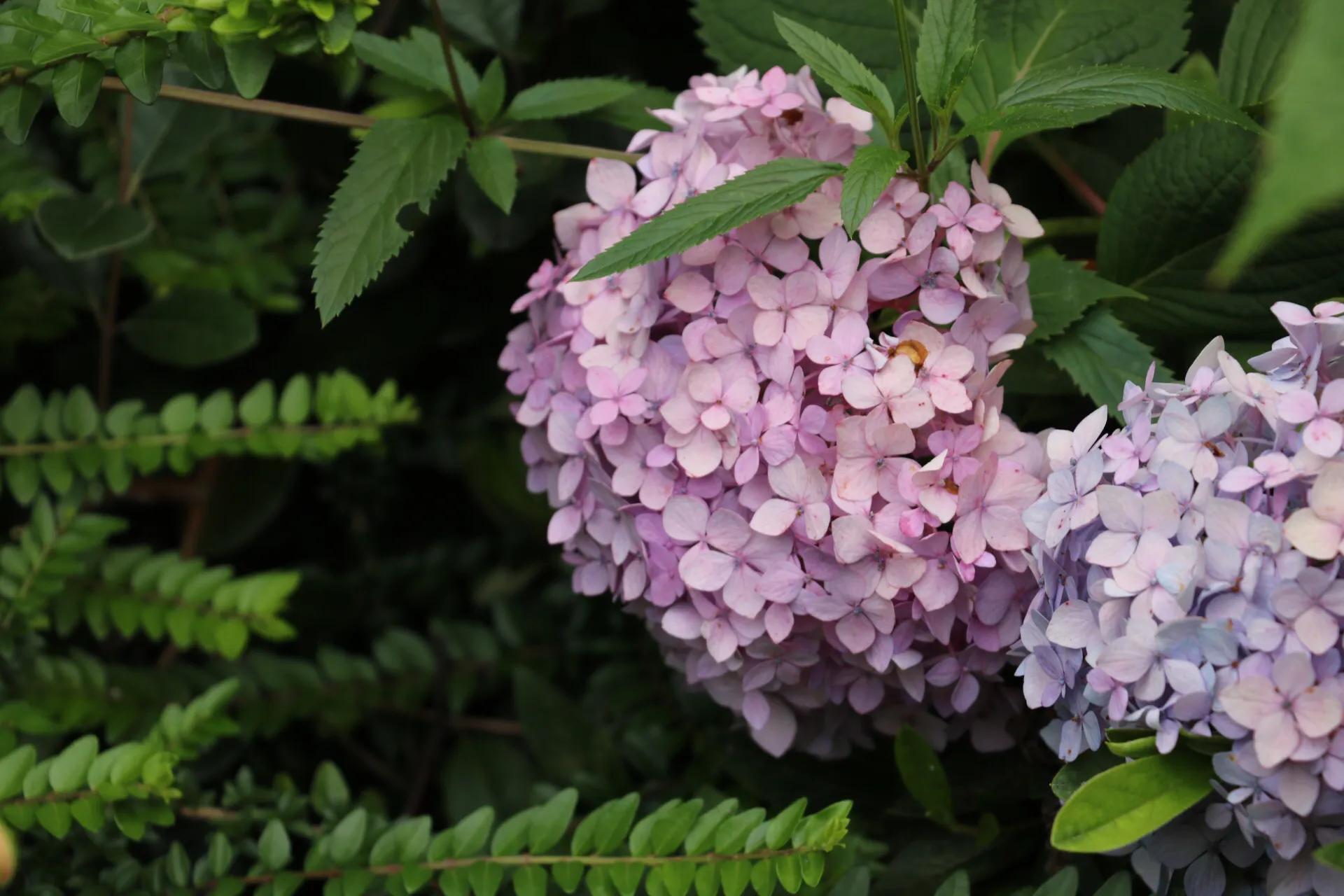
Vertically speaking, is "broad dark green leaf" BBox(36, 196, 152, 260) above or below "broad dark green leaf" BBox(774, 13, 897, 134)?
below

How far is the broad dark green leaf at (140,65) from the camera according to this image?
2.42 feet

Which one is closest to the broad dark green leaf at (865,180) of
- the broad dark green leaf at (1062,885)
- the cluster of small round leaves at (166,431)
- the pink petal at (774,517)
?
the pink petal at (774,517)

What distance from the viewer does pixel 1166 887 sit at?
25.1 inches

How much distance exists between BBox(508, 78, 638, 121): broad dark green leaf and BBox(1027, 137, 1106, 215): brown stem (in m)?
0.37

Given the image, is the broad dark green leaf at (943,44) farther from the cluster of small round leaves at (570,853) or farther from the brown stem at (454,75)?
the cluster of small round leaves at (570,853)

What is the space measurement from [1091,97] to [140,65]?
591 millimetres

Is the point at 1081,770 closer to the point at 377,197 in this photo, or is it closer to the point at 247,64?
the point at 377,197

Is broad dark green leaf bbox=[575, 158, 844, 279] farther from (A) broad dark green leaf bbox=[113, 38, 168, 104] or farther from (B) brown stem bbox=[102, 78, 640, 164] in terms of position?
(A) broad dark green leaf bbox=[113, 38, 168, 104]

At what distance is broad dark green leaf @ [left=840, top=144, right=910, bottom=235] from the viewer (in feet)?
2.11

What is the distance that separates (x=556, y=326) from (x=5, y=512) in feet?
2.23

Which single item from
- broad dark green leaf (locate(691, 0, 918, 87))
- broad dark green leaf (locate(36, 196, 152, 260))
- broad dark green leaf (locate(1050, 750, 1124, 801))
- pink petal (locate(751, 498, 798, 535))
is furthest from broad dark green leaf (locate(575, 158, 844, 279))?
broad dark green leaf (locate(36, 196, 152, 260))

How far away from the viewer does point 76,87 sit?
0.73 metres

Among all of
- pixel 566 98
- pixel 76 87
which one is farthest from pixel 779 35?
pixel 76 87

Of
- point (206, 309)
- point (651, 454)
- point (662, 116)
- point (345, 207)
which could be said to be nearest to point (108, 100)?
point (206, 309)
